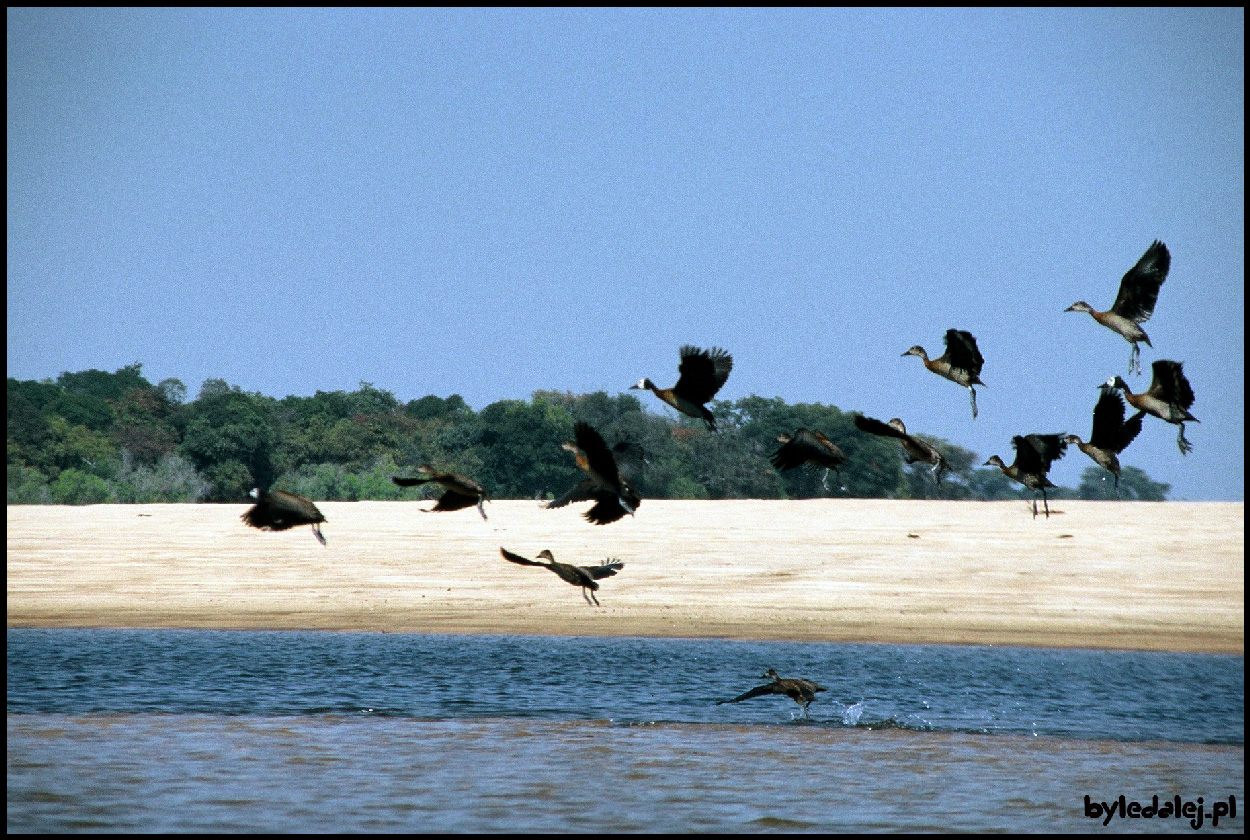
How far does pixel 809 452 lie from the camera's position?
10.7 m

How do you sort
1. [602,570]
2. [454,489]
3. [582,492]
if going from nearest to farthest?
[454,489], [582,492], [602,570]

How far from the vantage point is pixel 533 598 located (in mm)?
27031

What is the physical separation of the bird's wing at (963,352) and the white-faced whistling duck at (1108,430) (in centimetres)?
97

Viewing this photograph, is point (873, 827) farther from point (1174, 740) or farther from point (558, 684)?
point (558, 684)

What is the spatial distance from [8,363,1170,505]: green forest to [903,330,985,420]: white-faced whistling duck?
4051cm

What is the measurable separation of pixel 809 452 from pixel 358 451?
2151 inches

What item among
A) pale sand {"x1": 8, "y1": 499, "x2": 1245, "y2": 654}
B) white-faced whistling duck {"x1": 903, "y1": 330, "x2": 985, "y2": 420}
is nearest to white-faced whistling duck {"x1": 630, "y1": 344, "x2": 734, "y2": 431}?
white-faced whistling duck {"x1": 903, "y1": 330, "x2": 985, "y2": 420}

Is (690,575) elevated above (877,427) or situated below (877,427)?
below

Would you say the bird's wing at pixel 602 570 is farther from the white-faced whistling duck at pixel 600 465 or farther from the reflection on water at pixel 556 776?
the reflection on water at pixel 556 776

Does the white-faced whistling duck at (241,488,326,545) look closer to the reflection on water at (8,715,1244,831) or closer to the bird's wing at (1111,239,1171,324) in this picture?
the reflection on water at (8,715,1244,831)

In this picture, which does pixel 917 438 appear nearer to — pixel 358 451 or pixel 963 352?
pixel 963 352

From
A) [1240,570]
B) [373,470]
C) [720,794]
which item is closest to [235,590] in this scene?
[720,794]

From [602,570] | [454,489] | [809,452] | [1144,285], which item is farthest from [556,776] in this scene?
[1144,285]

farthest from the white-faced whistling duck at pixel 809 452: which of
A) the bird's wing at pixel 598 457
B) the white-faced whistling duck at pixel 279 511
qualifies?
the white-faced whistling duck at pixel 279 511
